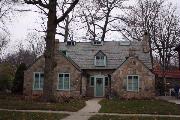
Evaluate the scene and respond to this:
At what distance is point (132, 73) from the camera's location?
3825cm

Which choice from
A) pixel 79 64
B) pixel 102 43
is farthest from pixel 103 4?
pixel 79 64

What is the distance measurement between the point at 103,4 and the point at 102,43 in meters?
9.30

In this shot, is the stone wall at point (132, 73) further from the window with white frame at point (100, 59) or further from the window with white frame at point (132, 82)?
the window with white frame at point (100, 59)

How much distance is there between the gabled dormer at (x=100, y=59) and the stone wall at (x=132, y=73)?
3101 mm

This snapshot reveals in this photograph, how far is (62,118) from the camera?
17.0 metres

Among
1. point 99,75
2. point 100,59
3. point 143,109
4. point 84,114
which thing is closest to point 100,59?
point 100,59

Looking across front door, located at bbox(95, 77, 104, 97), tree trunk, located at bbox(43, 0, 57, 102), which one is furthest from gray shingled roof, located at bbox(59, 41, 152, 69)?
tree trunk, located at bbox(43, 0, 57, 102)

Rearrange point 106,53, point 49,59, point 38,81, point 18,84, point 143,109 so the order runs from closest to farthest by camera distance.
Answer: point 143,109, point 49,59, point 38,81, point 18,84, point 106,53

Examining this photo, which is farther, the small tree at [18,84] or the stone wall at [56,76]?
the small tree at [18,84]

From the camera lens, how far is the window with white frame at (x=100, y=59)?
134ft

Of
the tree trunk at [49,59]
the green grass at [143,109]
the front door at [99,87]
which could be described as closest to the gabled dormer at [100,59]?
the front door at [99,87]

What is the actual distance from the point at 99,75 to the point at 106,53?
119 inches

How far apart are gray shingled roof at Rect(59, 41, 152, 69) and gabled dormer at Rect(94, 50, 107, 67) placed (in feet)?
1.34

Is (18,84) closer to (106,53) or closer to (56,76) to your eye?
(56,76)
